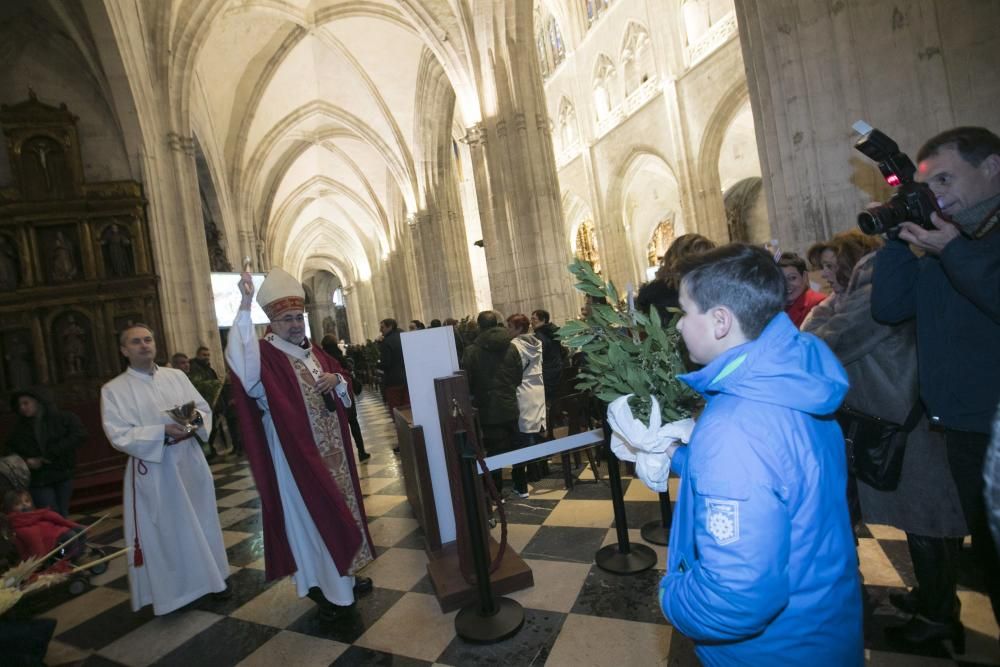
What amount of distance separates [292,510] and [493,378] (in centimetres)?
197

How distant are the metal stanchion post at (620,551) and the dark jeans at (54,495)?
4.67 metres

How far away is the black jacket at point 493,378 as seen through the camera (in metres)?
4.27

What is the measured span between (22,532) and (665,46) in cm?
1748

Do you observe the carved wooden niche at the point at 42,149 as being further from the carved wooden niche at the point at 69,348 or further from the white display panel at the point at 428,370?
the white display panel at the point at 428,370

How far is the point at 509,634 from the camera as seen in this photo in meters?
2.34

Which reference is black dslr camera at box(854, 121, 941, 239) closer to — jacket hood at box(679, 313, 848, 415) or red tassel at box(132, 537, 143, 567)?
jacket hood at box(679, 313, 848, 415)

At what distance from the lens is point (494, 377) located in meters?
4.28

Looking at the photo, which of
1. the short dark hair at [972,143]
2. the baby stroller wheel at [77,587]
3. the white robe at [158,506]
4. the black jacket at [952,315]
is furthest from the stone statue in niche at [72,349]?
the short dark hair at [972,143]

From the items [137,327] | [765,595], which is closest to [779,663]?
[765,595]

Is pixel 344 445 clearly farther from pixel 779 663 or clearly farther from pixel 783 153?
pixel 783 153

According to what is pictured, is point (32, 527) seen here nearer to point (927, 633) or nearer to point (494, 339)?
point (494, 339)

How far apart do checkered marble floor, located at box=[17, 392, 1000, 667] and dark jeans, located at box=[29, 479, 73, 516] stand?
1001 mm

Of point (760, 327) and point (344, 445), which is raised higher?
point (760, 327)

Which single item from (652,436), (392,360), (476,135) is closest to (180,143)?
(476,135)
